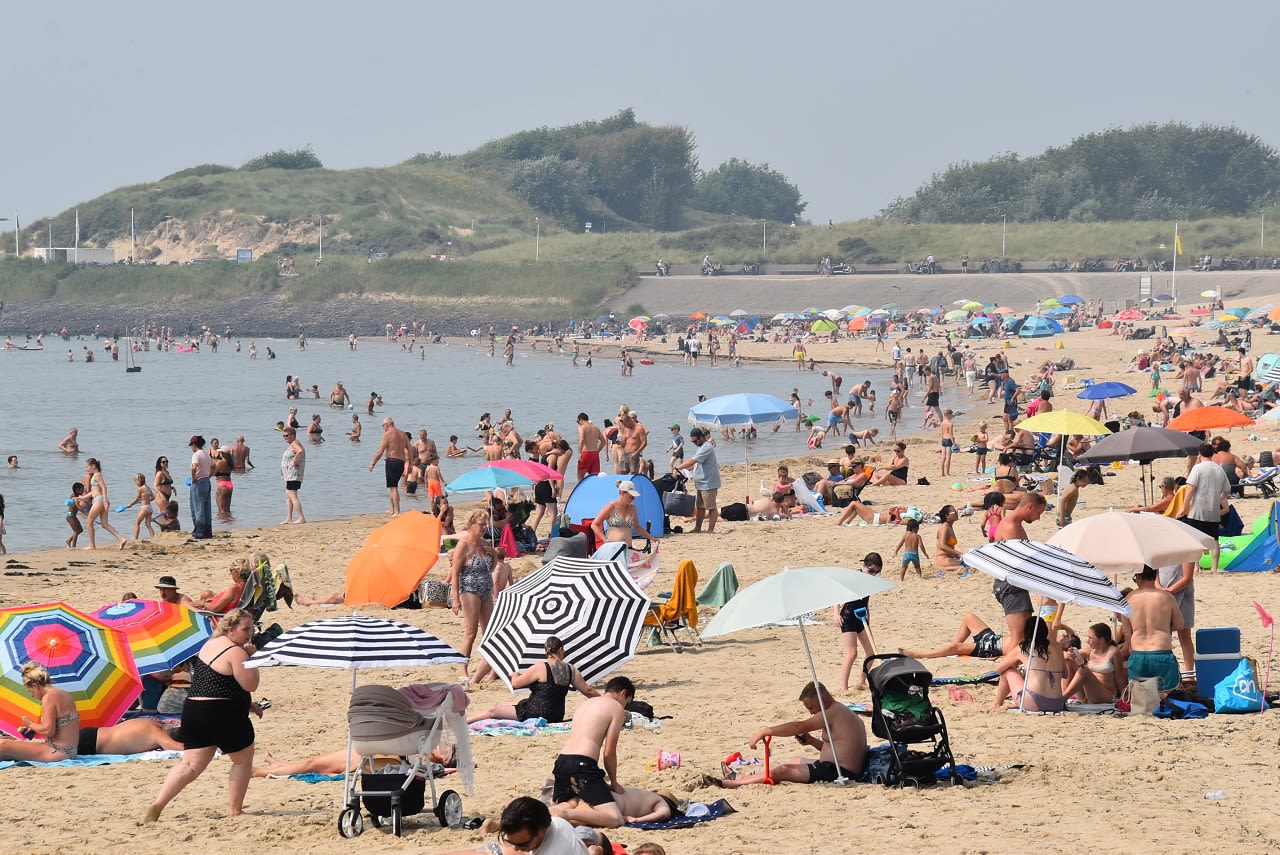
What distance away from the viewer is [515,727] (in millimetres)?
9203

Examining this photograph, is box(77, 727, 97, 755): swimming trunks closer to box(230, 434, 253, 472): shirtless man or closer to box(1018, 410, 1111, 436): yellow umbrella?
box(1018, 410, 1111, 436): yellow umbrella

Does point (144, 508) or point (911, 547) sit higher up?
point (911, 547)

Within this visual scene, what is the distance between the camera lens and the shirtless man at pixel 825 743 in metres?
7.78

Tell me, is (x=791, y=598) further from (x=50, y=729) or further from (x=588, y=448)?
(x=588, y=448)

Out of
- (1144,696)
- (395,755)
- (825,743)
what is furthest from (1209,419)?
(395,755)

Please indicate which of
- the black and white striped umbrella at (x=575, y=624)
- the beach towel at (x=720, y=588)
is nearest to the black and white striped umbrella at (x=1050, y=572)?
the black and white striped umbrella at (x=575, y=624)

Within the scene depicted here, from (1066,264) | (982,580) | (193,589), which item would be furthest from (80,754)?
(1066,264)

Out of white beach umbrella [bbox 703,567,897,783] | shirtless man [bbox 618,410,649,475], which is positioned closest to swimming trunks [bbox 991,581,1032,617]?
white beach umbrella [bbox 703,567,897,783]

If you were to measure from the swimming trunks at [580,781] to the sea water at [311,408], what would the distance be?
1327 cm

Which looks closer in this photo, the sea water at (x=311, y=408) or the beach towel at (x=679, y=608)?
the beach towel at (x=679, y=608)

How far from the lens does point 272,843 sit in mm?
7055

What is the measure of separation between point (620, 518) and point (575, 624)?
463 cm

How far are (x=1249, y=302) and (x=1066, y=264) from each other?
19367mm

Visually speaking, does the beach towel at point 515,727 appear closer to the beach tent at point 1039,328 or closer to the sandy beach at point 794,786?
the sandy beach at point 794,786
